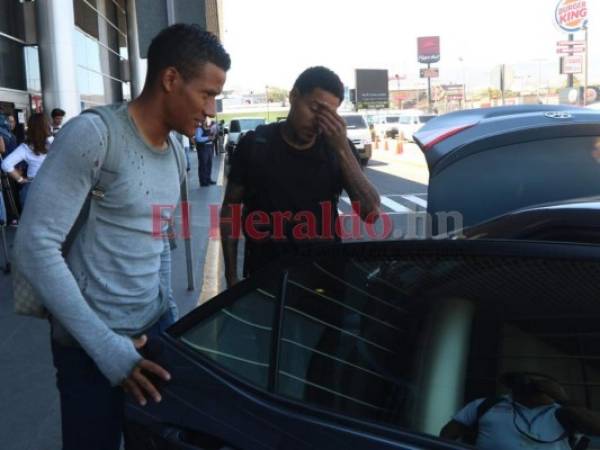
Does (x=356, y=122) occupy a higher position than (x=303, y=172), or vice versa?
(x=356, y=122)

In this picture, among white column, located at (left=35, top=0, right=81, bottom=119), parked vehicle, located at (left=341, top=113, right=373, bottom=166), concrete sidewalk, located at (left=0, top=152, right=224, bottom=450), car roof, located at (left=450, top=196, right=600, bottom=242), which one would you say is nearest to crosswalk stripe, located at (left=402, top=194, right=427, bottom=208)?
white column, located at (left=35, top=0, right=81, bottom=119)

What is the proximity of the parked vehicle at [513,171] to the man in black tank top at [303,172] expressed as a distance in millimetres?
634

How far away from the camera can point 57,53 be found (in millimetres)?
13258

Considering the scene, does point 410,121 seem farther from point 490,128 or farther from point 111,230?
point 111,230

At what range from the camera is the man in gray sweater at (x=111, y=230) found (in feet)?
5.57

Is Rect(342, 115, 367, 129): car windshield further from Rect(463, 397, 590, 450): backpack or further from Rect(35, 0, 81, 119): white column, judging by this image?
Rect(463, 397, 590, 450): backpack

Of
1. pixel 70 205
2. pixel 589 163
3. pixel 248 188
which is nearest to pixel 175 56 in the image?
pixel 70 205


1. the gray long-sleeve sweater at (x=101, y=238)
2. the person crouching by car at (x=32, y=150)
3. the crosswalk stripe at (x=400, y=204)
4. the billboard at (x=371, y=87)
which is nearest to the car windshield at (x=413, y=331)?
the gray long-sleeve sweater at (x=101, y=238)

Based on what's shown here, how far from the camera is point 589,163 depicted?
11.1ft

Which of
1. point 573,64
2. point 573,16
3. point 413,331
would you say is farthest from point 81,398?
point 573,16

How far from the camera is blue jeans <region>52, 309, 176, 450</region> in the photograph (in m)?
1.93

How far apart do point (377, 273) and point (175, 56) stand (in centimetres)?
79

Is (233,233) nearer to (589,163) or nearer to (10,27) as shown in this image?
(589,163)

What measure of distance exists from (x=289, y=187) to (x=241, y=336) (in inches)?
44.9
